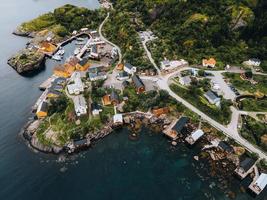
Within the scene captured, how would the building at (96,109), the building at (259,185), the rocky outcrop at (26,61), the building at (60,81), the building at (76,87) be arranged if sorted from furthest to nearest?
the rocky outcrop at (26,61)
the building at (60,81)
the building at (76,87)
the building at (96,109)
the building at (259,185)

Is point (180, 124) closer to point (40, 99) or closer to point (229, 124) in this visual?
point (229, 124)

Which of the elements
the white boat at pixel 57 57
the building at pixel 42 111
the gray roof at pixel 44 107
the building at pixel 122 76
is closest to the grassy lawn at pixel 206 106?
the building at pixel 122 76

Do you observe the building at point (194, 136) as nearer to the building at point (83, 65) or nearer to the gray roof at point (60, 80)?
the gray roof at point (60, 80)

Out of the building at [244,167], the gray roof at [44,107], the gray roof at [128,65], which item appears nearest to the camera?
the building at [244,167]

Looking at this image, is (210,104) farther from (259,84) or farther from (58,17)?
(58,17)

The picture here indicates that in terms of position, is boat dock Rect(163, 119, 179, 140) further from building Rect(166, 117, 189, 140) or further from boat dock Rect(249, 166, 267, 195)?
boat dock Rect(249, 166, 267, 195)

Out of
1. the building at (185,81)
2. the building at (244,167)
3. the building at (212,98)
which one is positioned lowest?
the building at (244,167)

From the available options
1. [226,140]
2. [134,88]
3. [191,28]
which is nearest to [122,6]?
[191,28]

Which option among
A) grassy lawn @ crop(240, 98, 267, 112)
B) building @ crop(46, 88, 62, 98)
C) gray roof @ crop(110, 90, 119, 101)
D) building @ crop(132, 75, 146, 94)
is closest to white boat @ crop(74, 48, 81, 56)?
building @ crop(46, 88, 62, 98)

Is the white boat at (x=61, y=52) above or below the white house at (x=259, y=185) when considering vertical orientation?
above
